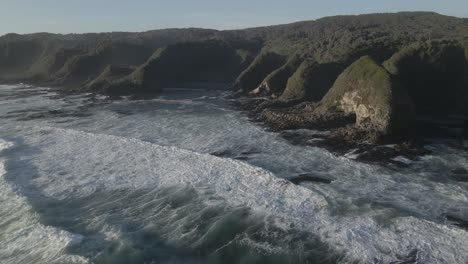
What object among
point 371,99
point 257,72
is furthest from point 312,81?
point 257,72

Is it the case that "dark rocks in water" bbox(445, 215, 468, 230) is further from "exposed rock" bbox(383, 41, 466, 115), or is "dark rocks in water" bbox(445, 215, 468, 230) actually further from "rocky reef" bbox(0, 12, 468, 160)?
"exposed rock" bbox(383, 41, 466, 115)

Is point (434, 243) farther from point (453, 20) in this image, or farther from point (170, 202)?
point (453, 20)

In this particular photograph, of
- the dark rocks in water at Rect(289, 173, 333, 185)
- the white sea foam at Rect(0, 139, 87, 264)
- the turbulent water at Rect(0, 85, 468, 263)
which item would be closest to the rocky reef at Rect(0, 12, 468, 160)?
the turbulent water at Rect(0, 85, 468, 263)

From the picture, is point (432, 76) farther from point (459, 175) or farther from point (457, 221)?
point (457, 221)

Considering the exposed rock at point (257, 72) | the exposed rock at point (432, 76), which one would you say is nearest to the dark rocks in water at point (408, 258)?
the exposed rock at point (432, 76)

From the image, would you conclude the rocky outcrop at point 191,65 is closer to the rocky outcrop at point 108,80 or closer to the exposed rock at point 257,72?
the rocky outcrop at point 108,80
